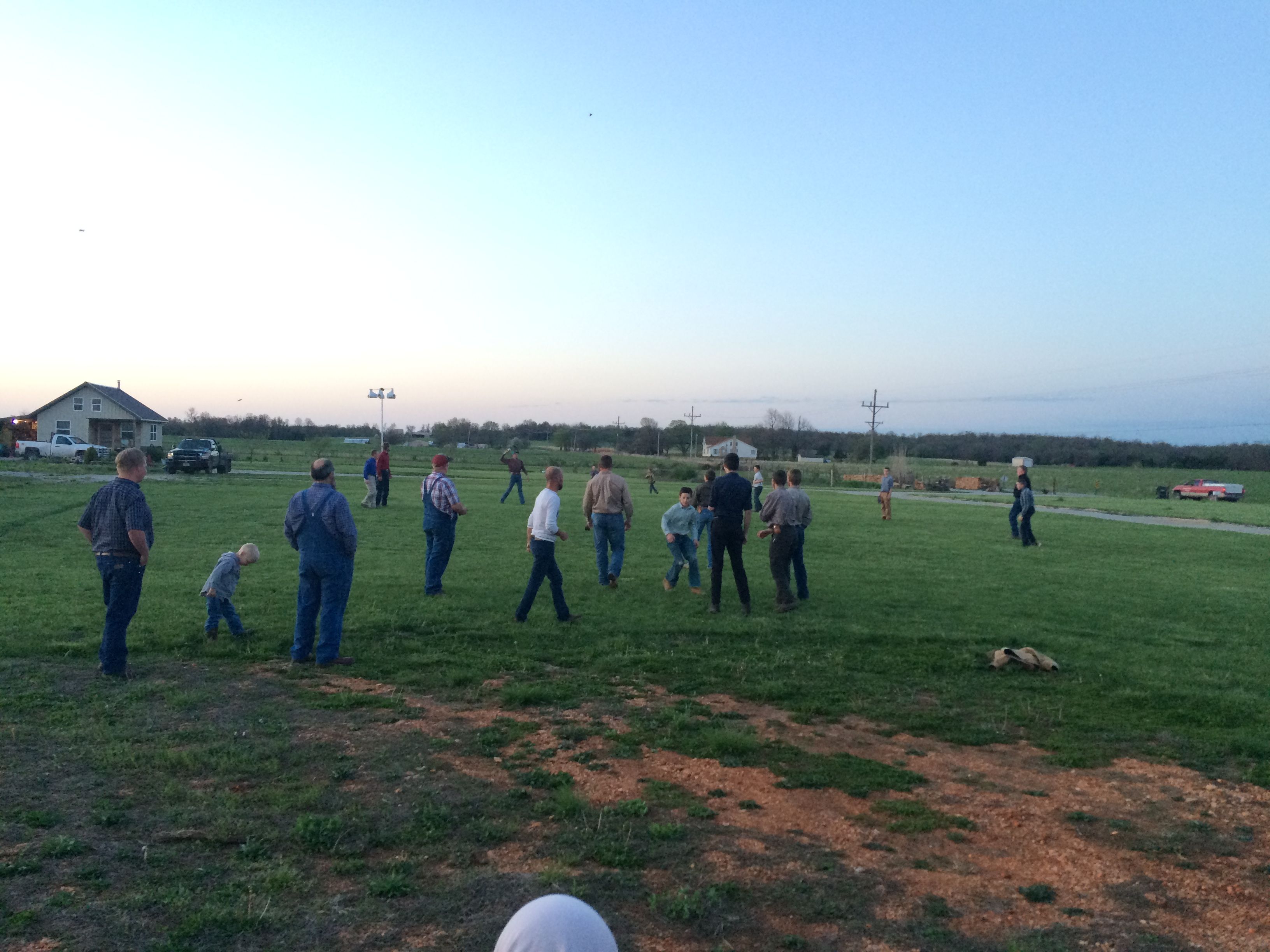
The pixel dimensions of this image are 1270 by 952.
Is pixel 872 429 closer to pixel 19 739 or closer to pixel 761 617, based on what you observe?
pixel 761 617

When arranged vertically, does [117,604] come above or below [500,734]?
above

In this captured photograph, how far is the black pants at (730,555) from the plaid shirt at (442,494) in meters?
3.25

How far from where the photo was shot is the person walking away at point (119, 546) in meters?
7.12

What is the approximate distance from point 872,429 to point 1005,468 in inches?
1036

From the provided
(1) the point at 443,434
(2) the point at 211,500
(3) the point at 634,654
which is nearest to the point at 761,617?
(3) the point at 634,654

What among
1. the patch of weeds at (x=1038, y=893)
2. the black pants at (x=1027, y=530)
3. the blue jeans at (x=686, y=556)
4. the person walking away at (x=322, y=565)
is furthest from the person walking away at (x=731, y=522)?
the black pants at (x=1027, y=530)

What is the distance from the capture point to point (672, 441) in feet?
380

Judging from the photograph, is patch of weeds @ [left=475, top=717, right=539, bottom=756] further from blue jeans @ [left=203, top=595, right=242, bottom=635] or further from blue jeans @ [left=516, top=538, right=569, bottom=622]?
blue jeans @ [left=203, top=595, right=242, bottom=635]

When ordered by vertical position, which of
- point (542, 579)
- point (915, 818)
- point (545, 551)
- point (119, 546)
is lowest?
point (915, 818)

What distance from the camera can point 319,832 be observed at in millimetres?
4395

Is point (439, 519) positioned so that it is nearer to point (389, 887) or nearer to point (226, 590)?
point (226, 590)

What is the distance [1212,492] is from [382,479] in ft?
170

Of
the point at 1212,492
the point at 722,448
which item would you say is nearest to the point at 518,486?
the point at 1212,492

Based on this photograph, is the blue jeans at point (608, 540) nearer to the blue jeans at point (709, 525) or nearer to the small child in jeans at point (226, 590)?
the blue jeans at point (709, 525)
